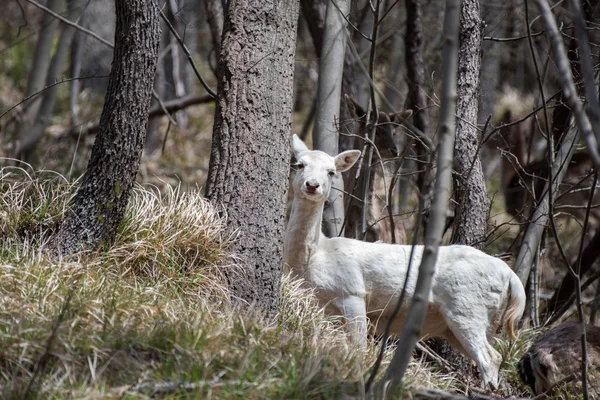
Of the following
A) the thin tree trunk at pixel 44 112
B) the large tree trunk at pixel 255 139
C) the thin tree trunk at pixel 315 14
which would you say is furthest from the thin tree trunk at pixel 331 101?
the thin tree trunk at pixel 44 112

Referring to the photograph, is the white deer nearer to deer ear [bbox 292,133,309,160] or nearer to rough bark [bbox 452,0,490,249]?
deer ear [bbox 292,133,309,160]

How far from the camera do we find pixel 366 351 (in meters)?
5.42

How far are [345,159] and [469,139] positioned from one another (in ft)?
4.10

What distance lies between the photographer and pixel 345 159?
7172 mm

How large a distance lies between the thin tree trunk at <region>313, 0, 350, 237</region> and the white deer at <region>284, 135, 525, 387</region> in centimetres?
126

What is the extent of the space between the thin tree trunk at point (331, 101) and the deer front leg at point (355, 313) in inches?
65.1

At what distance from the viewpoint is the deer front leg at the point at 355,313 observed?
632 cm

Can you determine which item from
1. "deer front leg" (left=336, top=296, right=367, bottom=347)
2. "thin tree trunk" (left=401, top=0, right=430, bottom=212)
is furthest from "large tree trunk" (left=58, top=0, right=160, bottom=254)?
"thin tree trunk" (left=401, top=0, right=430, bottom=212)

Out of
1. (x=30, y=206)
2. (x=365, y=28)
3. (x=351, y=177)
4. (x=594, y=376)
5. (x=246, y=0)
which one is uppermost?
(x=365, y=28)

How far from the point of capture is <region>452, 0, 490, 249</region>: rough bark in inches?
292

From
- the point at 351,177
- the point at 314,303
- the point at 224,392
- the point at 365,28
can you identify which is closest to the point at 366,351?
the point at 314,303

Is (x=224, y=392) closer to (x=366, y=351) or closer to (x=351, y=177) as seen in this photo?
(x=366, y=351)

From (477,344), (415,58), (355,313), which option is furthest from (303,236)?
(415,58)

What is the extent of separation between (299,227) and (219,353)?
2.50 metres
